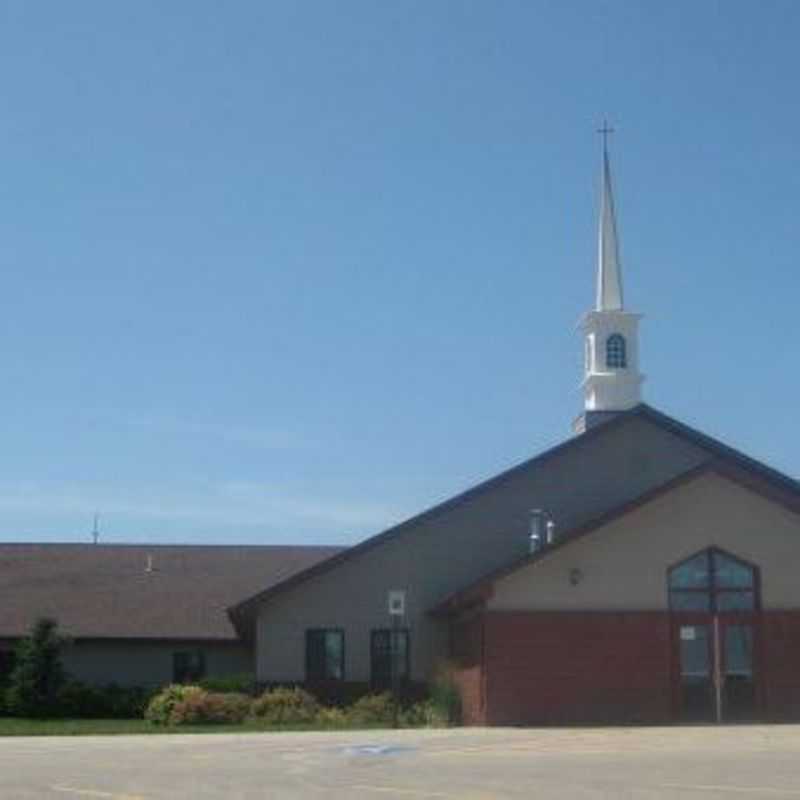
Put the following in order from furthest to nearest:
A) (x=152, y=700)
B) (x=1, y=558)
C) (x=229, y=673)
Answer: (x=1, y=558)
(x=229, y=673)
(x=152, y=700)

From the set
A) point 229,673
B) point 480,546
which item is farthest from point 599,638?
point 229,673

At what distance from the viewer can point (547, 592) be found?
34.3 meters

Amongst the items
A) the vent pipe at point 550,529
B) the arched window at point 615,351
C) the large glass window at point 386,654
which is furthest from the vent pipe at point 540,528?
the arched window at point 615,351

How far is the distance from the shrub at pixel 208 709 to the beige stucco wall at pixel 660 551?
21.0ft

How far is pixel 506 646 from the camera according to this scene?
34031 mm

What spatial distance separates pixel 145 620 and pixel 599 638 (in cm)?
1504

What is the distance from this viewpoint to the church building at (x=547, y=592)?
112ft

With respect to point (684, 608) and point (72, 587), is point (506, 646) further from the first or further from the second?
point (72, 587)

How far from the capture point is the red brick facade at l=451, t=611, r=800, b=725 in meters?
33.8

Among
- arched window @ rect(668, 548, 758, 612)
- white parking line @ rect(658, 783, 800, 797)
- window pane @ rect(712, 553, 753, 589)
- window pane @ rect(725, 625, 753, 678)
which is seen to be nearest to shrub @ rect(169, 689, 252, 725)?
arched window @ rect(668, 548, 758, 612)

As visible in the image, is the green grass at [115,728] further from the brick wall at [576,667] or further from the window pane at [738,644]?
the window pane at [738,644]

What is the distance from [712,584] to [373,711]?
7.90 metres

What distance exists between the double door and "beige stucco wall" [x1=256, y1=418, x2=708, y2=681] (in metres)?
6.38

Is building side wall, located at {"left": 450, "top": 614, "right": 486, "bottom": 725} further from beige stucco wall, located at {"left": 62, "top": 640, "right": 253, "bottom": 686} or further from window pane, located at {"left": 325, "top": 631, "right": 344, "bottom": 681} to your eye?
beige stucco wall, located at {"left": 62, "top": 640, "right": 253, "bottom": 686}
